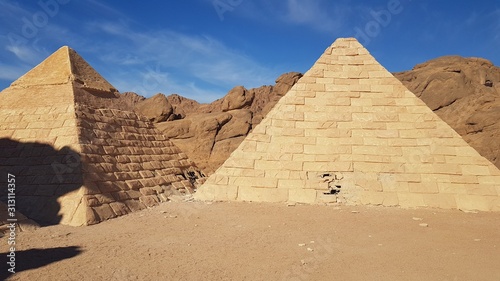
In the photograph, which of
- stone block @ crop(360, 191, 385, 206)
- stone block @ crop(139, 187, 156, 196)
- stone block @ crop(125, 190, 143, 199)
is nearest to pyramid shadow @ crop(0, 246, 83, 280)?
stone block @ crop(125, 190, 143, 199)

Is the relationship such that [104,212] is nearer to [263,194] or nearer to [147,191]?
[147,191]

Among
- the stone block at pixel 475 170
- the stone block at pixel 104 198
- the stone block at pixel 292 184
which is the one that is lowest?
the stone block at pixel 104 198

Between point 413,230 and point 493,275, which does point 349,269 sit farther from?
point 413,230

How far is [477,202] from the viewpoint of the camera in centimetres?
834

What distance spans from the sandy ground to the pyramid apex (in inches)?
209

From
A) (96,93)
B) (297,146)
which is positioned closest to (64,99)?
(96,93)

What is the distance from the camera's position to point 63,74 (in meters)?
10.7

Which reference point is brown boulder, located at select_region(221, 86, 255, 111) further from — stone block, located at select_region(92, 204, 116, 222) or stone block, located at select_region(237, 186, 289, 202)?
stone block, located at select_region(92, 204, 116, 222)

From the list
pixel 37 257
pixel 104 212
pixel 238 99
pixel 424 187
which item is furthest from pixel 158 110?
pixel 37 257

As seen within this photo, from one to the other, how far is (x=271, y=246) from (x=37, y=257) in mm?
3634

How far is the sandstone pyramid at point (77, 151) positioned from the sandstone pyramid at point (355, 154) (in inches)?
87.9

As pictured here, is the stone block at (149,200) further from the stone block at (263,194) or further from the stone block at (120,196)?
the stone block at (263,194)

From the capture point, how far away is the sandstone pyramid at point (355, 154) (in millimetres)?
8688

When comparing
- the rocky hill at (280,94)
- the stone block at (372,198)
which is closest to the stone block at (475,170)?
the stone block at (372,198)
